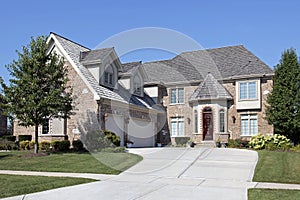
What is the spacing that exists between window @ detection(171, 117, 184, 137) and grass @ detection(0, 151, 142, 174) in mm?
12951

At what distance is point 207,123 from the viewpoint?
2770 centimetres

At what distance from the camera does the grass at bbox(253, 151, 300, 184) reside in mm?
11873

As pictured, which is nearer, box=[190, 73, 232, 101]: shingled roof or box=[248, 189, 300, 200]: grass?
box=[248, 189, 300, 200]: grass

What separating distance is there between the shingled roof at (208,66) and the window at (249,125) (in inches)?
139

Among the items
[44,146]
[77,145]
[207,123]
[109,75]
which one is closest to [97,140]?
[77,145]

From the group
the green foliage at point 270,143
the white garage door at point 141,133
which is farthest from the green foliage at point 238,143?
the white garage door at point 141,133

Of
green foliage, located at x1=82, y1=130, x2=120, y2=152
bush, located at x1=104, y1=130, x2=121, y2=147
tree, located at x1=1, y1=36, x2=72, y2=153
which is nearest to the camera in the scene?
tree, located at x1=1, y1=36, x2=72, y2=153

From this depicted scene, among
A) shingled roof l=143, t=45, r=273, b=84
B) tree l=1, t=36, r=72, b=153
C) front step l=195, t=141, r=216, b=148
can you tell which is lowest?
front step l=195, t=141, r=216, b=148

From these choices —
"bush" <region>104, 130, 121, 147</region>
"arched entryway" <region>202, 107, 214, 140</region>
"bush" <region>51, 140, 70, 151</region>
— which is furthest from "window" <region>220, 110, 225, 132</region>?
"bush" <region>51, 140, 70, 151</region>

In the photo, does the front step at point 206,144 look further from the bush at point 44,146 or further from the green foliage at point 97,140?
the bush at point 44,146

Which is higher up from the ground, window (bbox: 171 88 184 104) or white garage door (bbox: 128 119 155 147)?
window (bbox: 171 88 184 104)

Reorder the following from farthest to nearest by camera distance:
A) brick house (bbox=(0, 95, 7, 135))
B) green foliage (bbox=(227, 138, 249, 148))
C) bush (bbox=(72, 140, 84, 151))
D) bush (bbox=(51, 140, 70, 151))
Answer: brick house (bbox=(0, 95, 7, 135))
green foliage (bbox=(227, 138, 249, 148))
bush (bbox=(72, 140, 84, 151))
bush (bbox=(51, 140, 70, 151))

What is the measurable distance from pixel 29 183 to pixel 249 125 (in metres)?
20.6

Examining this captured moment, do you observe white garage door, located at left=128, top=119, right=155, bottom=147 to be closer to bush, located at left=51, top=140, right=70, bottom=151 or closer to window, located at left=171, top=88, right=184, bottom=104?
window, located at left=171, top=88, right=184, bottom=104
